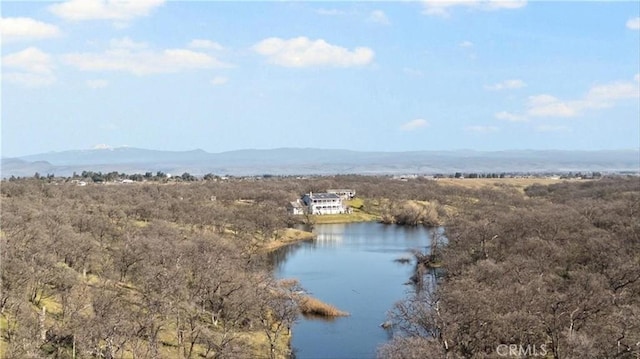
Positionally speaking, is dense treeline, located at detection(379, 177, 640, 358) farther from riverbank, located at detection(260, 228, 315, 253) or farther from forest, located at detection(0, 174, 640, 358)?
riverbank, located at detection(260, 228, 315, 253)

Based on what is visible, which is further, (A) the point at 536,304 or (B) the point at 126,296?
(B) the point at 126,296

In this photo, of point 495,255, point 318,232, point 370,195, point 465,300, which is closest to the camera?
point 465,300

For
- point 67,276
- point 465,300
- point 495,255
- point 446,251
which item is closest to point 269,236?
point 446,251

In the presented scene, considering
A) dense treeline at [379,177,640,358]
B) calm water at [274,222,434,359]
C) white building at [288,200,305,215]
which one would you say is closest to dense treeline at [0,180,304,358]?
calm water at [274,222,434,359]

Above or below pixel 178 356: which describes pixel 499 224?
above

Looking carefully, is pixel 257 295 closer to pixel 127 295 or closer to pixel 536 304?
pixel 127 295

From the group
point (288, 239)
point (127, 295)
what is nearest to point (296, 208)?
point (288, 239)

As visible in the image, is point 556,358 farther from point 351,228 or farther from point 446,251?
point 351,228

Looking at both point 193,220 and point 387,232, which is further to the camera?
point 387,232
